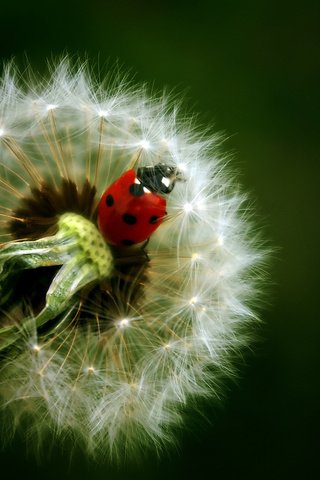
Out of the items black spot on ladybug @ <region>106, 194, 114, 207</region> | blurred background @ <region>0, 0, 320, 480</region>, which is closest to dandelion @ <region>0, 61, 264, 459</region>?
black spot on ladybug @ <region>106, 194, 114, 207</region>

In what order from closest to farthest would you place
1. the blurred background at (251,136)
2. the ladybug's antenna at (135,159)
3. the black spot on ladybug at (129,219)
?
the black spot on ladybug at (129,219) < the ladybug's antenna at (135,159) < the blurred background at (251,136)

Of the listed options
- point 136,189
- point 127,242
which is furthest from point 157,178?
point 127,242

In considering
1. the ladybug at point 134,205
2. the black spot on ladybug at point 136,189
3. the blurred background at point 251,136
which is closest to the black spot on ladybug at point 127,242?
the ladybug at point 134,205

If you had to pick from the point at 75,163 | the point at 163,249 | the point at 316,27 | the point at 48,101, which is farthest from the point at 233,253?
the point at 316,27

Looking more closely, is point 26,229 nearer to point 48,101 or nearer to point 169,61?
point 48,101

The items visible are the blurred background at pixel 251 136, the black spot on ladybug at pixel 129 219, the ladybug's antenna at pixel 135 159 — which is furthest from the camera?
the blurred background at pixel 251 136

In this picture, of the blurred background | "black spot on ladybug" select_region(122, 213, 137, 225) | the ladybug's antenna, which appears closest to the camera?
"black spot on ladybug" select_region(122, 213, 137, 225)

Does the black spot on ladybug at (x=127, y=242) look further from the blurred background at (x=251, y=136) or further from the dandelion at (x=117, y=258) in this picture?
the blurred background at (x=251, y=136)

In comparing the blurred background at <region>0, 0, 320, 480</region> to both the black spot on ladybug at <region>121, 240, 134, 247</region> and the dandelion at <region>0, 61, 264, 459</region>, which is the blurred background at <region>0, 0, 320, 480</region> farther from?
the black spot on ladybug at <region>121, 240, 134, 247</region>
